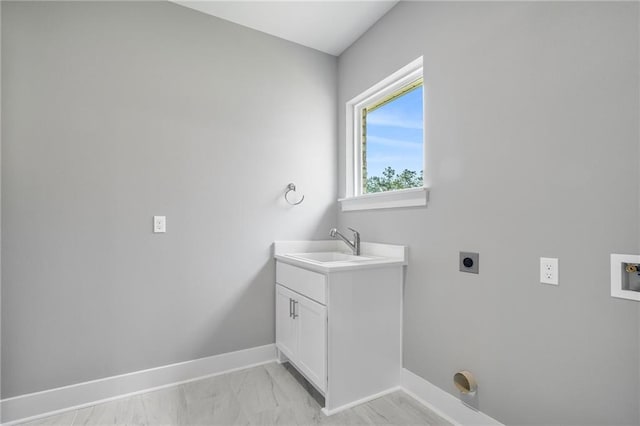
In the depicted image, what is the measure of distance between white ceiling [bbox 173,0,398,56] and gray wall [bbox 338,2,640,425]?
1.43 ft

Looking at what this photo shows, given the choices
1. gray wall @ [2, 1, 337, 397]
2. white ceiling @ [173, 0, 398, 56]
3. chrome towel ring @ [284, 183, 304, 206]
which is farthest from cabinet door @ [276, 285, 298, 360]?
white ceiling @ [173, 0, 398, 56]

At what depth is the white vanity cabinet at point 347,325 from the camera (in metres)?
1.78

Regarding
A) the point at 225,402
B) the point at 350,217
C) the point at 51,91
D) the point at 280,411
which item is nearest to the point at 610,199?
the point at 350,217

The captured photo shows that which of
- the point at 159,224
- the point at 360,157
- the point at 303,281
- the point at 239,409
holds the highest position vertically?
the point at 360,157

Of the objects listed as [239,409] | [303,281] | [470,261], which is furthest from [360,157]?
[239,409]

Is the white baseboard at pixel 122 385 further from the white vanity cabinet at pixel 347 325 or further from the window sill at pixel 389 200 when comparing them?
the window sill at pixel 389 200

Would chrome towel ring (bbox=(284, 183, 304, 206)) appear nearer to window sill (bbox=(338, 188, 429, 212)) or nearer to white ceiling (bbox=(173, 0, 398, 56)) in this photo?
window sill (bbox=(338, 188, 429, 212))

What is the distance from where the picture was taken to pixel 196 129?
2.21 metres

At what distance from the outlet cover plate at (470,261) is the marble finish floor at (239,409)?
837 mm

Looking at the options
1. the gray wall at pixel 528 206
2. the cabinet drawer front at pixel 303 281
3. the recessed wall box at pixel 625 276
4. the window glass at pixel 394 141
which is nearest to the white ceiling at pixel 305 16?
the gray wall at pixel 528 206

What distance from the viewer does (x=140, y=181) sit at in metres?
2.04

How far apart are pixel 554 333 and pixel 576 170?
2.20 ft

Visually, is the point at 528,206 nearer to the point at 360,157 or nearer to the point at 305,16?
the point at 360,157

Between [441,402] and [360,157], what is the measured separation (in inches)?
73.0
